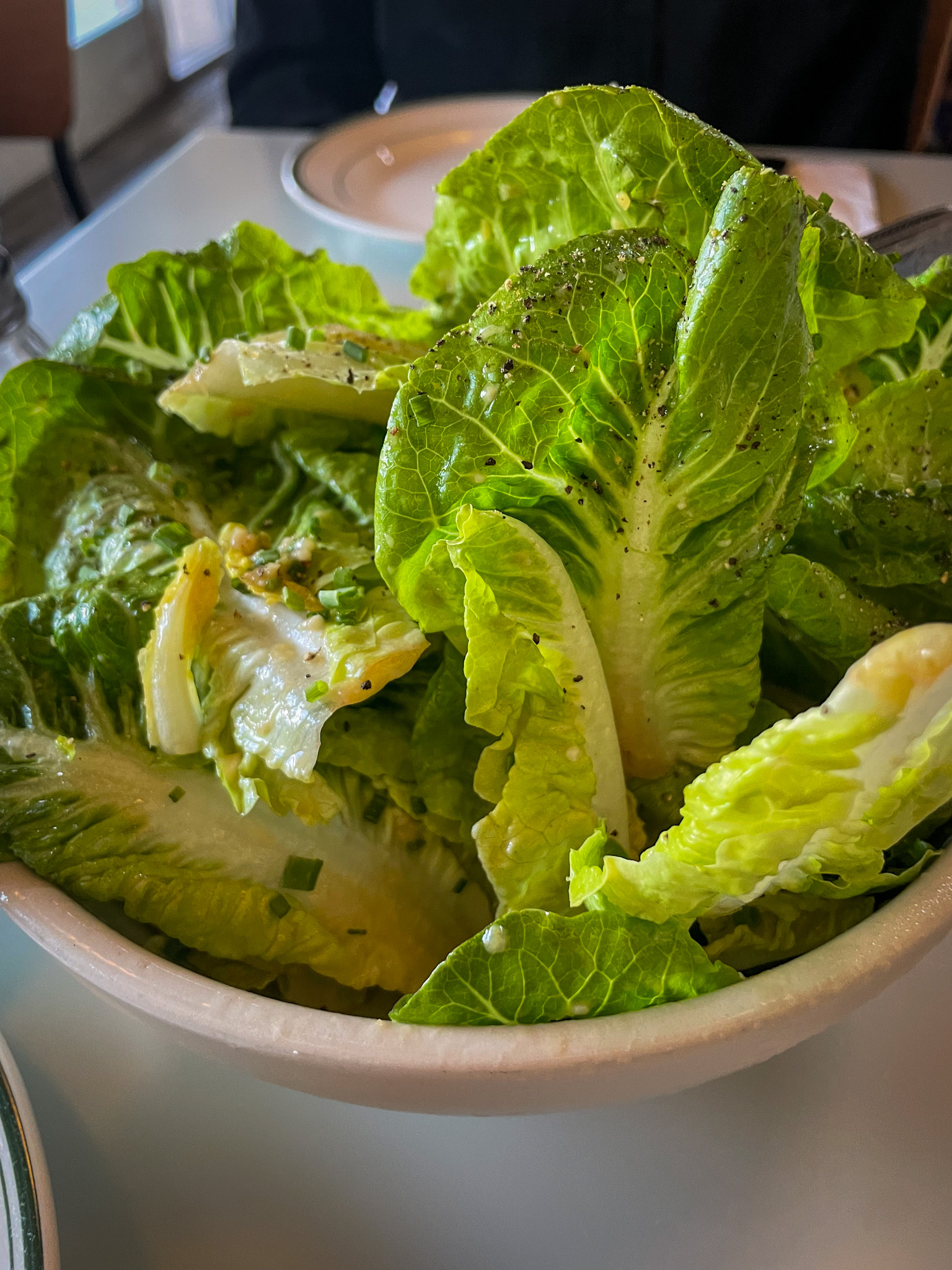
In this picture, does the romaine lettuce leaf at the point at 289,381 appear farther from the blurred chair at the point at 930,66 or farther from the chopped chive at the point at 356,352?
the blurred chair at the point at 930,66

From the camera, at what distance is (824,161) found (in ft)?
4.90

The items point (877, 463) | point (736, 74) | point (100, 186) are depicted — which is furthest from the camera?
point (100, 186)

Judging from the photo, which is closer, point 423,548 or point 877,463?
point 423,548

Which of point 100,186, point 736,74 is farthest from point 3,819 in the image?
point 100,186

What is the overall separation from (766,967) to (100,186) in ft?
15.1

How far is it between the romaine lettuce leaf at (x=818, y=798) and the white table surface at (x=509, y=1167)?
17 centimetres

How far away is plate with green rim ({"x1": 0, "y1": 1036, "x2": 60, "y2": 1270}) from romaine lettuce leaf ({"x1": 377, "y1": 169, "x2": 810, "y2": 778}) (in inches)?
12.6

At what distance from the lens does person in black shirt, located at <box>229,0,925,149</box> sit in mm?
2123

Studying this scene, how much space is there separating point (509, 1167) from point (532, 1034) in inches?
6.6

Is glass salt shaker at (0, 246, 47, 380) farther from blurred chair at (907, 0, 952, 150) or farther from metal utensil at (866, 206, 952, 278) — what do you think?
blurred chair at (907, 0, 952, 150)

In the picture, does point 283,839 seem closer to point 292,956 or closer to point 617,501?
point 292,956

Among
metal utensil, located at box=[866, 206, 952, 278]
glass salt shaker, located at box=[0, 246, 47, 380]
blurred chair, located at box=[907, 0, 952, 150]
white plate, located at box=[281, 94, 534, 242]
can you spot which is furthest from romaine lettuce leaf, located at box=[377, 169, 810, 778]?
blurred chair, located at box=[907, 0, 952, 150]

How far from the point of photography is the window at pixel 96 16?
4.39 meters

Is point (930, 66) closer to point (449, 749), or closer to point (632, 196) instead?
point (632, 196)
